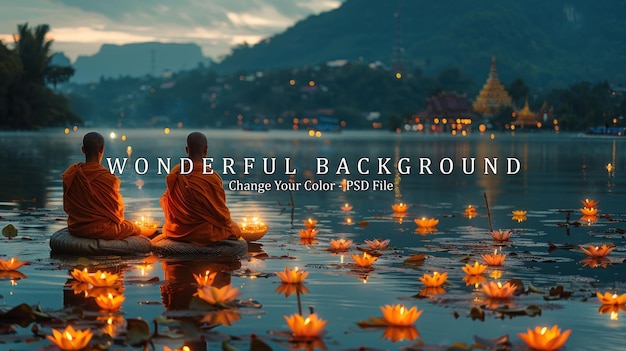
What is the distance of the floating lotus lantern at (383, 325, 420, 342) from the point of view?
8.16 m

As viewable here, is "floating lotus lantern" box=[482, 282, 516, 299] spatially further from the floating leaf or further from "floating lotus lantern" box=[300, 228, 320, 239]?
the floating leaf

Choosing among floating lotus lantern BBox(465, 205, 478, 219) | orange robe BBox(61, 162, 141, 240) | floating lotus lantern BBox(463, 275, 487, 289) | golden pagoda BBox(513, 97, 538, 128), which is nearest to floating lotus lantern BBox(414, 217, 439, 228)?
floating lotus lantern BBox(465, 205, 478, 219)

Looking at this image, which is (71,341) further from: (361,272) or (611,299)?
(361,272)

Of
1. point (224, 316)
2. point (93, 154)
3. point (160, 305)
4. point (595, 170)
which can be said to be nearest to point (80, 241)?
point (93, 154)

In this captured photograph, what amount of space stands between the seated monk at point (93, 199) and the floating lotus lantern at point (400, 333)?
15.9 ft

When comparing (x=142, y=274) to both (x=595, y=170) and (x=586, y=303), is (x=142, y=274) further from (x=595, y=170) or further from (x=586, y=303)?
(x=595, y=170)

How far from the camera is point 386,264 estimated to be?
12.3 metres

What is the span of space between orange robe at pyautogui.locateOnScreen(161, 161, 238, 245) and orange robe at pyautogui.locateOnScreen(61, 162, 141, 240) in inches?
22.8

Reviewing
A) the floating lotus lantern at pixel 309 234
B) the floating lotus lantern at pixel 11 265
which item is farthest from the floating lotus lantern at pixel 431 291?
the floating lotus lantern at pixel 309 234

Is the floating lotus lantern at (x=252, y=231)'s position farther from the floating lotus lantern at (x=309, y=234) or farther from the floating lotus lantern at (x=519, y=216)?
the floating lotus lantern at (x=519, y=216)

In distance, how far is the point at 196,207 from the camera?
40.7 ft

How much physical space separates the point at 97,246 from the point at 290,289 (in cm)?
296

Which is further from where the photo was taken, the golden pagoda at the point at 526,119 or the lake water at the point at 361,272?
the golden pagoda at the point at 526,119

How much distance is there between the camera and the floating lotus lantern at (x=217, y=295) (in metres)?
8.87
